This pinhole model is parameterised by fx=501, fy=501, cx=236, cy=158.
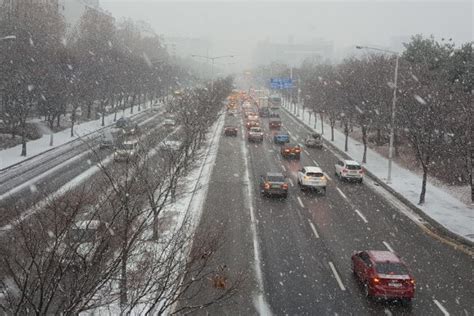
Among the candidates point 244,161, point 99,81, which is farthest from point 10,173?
point 99,81

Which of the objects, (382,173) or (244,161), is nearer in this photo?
(382,173)

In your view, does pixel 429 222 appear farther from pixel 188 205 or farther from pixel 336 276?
pixel 188 205

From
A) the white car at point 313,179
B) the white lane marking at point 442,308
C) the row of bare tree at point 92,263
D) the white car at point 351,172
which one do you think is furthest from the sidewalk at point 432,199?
the row of bare tree at point 92,263

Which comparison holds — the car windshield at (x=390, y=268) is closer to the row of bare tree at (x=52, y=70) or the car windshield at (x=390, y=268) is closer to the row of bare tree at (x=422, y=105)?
the row of bare tree at (x=422, y=105)

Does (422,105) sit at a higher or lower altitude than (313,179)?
higher

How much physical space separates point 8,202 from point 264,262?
13.1 m

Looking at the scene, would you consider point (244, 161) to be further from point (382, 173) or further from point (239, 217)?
point (239, 217)

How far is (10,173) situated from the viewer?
108 feet

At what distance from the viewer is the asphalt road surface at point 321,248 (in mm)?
14711

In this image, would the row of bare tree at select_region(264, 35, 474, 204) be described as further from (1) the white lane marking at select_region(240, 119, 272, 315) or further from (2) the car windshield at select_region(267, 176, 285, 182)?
(1) the white lane marking at select_region(240, 119, 272, 315)

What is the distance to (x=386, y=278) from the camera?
47.9ft

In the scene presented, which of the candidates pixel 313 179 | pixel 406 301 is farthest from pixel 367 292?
pixel 313 179

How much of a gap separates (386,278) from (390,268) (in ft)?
1.52

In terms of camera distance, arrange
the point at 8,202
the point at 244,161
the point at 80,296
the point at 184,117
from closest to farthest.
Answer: the point at 80,296 → the point at 8,202 → the point at 184,117 → the point at 244,161
